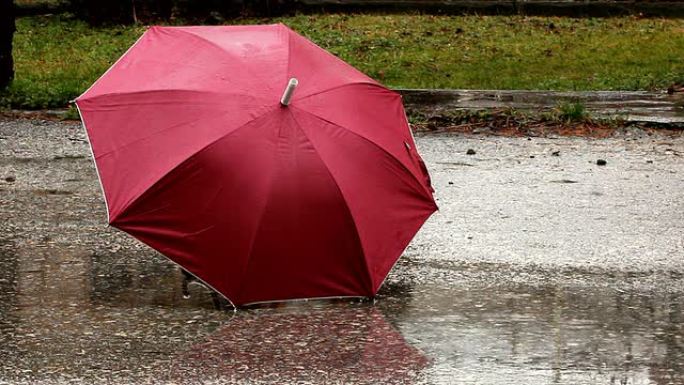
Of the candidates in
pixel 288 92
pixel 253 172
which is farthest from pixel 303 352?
pixel 288 92

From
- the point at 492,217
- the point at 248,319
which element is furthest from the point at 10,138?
the point at 248,319

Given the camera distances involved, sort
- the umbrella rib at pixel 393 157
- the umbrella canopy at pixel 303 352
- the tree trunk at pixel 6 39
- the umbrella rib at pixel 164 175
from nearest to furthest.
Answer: the umbrella canopy at pixel 303 352 → the umbrella rib at pixel 164 175 → the umbrella rib at pixel 393 157 → the tree trunk at pixel 6 39

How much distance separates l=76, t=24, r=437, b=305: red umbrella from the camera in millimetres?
5410

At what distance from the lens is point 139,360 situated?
509 cm

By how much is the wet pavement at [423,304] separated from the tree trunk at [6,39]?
309 cm

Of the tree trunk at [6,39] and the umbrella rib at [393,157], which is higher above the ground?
the tree trunk at [6,39]

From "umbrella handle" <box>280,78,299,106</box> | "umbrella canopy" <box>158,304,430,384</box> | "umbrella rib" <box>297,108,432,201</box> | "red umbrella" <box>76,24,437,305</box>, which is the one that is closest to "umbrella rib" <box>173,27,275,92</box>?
"red umbrella" <box>76,24,437,305</box>

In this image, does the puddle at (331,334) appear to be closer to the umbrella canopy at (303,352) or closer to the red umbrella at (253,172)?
the umbrella canopy at (303,352)

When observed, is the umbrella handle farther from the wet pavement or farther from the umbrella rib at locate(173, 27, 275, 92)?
the wet pavement

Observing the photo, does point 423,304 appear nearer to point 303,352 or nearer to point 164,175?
point 303,352

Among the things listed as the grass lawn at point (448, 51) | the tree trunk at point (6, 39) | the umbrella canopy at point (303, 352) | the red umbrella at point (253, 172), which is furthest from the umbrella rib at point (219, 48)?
the tree trunk at point (6, 39)

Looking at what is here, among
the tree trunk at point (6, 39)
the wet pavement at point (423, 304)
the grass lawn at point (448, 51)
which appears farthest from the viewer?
the grass lawn at point (448, 51)

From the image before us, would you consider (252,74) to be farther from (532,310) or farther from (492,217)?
(492,217)

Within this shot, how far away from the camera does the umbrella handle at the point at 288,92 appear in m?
5.40
